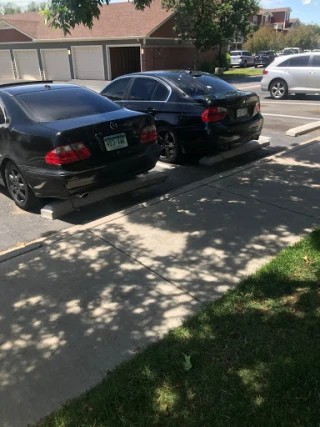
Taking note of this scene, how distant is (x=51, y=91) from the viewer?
5.36 m

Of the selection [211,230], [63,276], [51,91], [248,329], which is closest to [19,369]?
[63,276]

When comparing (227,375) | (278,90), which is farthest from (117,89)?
(278,90)

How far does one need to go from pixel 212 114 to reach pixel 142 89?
1.69 meters

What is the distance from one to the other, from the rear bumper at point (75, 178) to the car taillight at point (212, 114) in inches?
63.1

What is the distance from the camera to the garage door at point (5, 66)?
113 feet

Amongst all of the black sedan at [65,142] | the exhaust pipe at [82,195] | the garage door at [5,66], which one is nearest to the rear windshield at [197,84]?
the black sedan at [65,142]

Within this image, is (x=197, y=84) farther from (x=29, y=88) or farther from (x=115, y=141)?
(x=29, y=88)

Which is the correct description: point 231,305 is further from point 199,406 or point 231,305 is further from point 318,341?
point 199,406

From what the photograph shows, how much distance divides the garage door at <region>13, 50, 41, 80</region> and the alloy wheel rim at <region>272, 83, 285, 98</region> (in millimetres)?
23746

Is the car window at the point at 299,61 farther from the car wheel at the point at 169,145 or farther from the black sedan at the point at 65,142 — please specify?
the black sedan at the point at 65,142

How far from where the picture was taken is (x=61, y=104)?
5137 mm

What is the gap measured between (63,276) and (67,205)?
160 centimetres

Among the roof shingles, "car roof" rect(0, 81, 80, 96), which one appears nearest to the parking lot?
"car roof" rect(0, 81, 80, 96)

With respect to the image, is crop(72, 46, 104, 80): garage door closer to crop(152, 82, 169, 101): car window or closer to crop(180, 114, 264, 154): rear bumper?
crop(152, 82, 169, 101): car window
